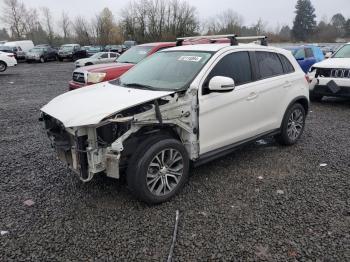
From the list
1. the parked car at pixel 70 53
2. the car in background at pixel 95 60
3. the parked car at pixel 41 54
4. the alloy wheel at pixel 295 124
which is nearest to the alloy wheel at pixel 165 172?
the alloy wheel at pixel 295 124

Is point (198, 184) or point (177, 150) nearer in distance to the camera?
point (177, 150)

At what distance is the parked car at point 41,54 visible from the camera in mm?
30375

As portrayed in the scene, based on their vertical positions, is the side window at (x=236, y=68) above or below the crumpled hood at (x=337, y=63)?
above

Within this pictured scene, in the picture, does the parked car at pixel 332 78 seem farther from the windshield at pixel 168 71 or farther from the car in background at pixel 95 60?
the car in background at pixel 95 60

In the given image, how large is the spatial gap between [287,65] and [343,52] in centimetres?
524

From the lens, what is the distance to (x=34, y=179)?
4.39 meters

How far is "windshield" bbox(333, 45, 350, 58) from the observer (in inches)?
361

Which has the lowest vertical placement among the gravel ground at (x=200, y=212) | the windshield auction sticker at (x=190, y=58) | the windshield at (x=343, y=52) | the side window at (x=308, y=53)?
the gravel ground at (x=200, y=212)

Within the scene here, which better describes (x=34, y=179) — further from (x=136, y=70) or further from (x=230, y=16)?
(x=230, y=16)

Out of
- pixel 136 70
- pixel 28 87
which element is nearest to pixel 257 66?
pixel 136 70

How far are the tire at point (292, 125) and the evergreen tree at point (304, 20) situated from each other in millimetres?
76222

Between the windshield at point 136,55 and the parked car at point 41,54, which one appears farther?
the parked car at point 41,54

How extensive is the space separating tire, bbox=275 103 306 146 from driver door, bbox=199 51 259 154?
2.79 ft

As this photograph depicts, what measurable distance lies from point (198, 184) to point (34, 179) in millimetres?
2233
